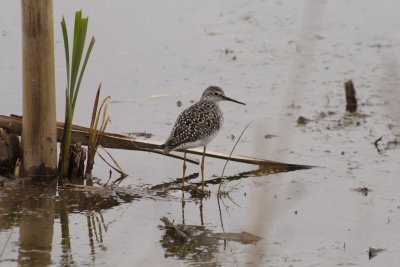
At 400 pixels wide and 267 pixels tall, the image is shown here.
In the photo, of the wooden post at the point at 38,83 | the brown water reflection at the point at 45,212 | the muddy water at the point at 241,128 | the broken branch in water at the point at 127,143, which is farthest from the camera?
the broken branch in water at the point at 127,143

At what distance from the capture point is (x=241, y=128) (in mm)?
9812

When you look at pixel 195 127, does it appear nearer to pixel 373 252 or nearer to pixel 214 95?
pixel 214 95

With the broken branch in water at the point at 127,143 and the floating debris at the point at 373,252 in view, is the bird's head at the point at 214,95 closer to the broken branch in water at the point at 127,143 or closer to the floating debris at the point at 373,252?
the broken branch in water at the point at 127,143

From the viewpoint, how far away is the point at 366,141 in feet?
31.1

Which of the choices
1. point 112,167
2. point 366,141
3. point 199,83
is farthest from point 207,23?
point 112,167

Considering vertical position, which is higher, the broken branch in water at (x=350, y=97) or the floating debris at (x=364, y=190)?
the broken branch in water at (x=350, y=97)

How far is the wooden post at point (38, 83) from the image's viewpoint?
716 cm

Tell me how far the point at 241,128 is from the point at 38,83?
3.10 metres

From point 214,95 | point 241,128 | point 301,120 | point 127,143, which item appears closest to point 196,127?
point 127,143

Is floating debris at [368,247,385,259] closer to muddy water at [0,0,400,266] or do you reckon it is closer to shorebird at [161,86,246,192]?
muddy water at [0,0,400,266]

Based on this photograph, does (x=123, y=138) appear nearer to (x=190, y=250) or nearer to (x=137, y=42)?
(x=190, y=250)

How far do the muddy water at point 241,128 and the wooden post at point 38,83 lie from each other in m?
0.39

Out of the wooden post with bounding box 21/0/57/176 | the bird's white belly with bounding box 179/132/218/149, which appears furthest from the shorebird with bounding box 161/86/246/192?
the wooden post with bounding box 21/0/57/176

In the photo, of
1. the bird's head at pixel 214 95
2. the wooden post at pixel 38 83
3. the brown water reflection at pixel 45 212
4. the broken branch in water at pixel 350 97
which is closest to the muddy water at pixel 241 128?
the brown water reflection at pixel 45 212
